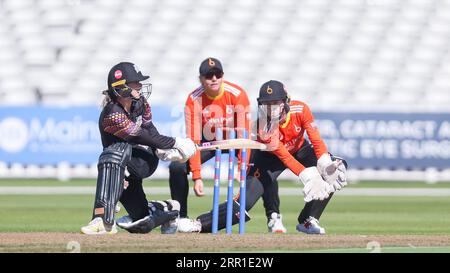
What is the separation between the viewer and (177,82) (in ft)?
78.2

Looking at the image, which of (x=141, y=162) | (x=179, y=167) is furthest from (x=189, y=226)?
(x=141, y=162)

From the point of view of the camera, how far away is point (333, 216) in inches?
518

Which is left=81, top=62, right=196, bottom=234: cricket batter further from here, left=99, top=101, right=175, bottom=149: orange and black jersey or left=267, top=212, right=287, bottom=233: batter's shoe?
left=267, top=212, right=287, bottom=233: batter's shoe

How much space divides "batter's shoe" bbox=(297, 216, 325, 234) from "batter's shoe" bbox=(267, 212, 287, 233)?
0.20 meters

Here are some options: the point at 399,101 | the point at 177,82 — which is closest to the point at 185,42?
the point at 177,82

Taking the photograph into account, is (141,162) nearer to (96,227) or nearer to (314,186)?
(96,227)

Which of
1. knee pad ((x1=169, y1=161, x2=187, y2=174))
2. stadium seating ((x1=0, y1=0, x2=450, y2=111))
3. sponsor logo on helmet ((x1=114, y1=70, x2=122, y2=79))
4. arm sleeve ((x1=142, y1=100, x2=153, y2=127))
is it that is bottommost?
knee pad ((x1=169, y1=161, x2=187, y2=174))

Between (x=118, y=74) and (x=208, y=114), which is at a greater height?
(x=118, y=74)

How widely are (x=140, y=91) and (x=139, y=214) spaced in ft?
3.69

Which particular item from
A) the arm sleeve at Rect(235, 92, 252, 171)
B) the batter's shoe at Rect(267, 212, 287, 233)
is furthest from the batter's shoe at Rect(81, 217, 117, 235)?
the batter's shoe at Rect(267, 212, 287, 233)

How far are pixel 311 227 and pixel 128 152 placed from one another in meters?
2.02

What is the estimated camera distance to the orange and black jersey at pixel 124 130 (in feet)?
28.8

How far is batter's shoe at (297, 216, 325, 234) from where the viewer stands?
9.73 metres

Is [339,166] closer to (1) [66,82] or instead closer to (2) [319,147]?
(2) [319,147]
